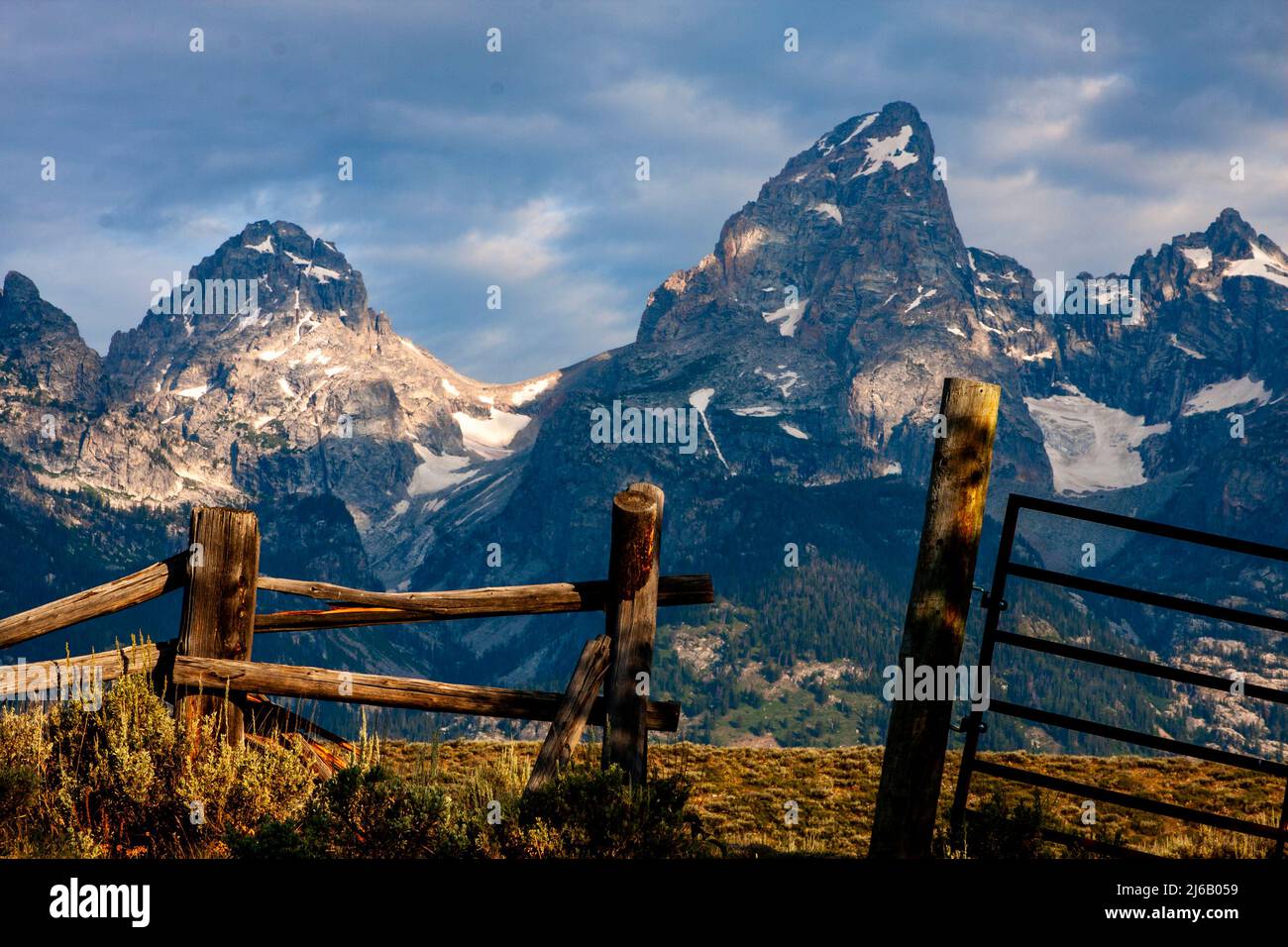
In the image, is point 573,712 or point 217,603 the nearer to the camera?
point 573,712

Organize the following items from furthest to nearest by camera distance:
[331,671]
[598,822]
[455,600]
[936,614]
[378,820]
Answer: [455,600], [331,671], [936,614], [378,820], [598,822]

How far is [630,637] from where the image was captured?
9516 millimetres

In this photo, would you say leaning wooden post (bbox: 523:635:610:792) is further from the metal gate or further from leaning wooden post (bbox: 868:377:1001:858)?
the metal gate

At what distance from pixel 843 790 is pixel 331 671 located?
10874mm

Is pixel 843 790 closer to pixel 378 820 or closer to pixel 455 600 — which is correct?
pixel 455 600

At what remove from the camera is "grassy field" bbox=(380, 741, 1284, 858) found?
12.9 meters

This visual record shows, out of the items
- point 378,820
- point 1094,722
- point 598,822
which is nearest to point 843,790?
point 1094,722

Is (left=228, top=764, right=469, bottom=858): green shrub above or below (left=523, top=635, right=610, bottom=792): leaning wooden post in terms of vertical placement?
below

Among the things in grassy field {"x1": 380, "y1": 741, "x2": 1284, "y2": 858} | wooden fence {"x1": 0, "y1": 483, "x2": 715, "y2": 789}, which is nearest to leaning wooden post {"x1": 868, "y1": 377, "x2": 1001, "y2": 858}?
wooden fence {"x1": 0, "y1": 483, "x2": 715, "y2": 789}

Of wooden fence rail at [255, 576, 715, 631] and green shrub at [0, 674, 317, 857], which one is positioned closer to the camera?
green shrub at [0, 674, 317, 857]
